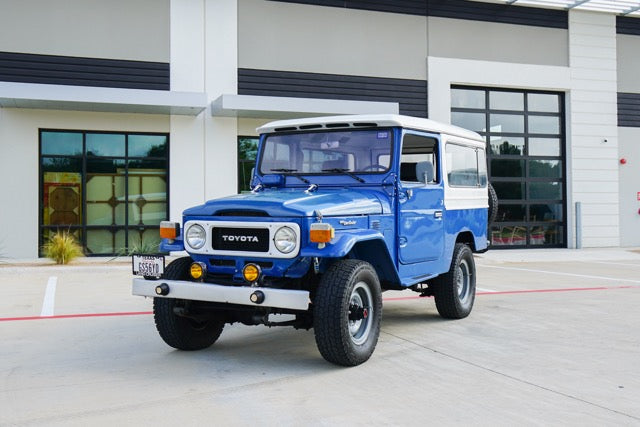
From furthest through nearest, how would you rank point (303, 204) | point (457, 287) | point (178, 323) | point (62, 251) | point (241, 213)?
point (62, 251)
point (457, 287)
point (178, 323)
point (241, 213)
point (303, 204)

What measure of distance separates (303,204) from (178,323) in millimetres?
1606

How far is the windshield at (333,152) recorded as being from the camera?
645cm

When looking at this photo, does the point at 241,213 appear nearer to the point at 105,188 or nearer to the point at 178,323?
the point at 178,323

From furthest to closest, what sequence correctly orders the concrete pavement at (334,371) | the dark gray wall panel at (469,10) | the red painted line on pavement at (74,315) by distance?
the dark gray wall panel at (469,10)
the red painted line on pavement at (74,315)
the concrete pavement at (334,371)

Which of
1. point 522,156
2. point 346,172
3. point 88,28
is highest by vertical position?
point 88,28

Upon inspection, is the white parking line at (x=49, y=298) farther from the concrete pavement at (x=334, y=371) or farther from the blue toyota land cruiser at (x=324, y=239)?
the blue toyota land cruiser at (x=324, y=239)

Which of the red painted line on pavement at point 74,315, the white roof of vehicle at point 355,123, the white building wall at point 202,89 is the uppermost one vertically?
the white building wall at point 202,89

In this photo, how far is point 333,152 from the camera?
6578 mm

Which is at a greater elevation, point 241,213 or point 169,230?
point 241,213

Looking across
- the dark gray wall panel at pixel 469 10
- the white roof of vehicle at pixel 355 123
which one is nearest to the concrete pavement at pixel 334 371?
the white roof of vehicle at pixel 355 123

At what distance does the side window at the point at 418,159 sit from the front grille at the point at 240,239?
69.5 inches

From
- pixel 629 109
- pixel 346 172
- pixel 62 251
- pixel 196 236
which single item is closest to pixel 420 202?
pixel 346 172

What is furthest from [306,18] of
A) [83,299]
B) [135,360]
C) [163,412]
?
[163,412]

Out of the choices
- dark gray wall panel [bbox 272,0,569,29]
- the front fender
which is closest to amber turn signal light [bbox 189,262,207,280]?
the front fender
